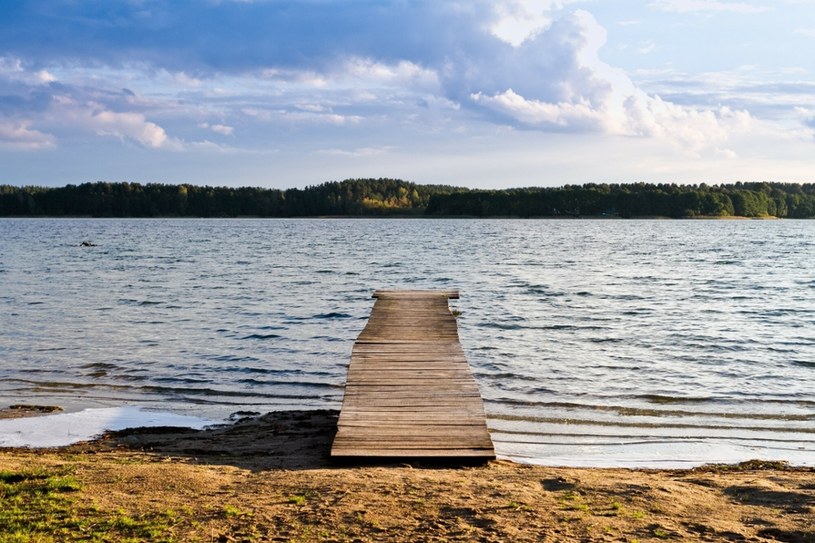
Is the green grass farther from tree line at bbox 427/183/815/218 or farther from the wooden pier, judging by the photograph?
tree line at bbox 427/183/815/218

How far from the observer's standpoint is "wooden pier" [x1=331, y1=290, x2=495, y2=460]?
8406 millimetres

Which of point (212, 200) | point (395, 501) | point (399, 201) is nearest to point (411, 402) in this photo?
point (395, 501)

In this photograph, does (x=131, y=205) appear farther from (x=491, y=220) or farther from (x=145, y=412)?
(x=145, y=412)

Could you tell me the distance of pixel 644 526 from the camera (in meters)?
5.96

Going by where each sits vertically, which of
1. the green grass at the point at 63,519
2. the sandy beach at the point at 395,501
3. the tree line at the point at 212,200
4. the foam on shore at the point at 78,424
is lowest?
the foam on shore at the point at 78,424

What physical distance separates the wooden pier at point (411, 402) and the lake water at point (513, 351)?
90 cm

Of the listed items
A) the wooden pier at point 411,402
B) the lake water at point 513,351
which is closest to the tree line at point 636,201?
the lake water at point 513,351

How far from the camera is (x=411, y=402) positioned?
1001 cm

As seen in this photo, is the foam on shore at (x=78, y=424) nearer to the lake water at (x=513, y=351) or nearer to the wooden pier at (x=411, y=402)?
the lake water at (x=513, y=351)

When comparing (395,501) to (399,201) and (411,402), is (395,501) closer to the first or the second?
(411,402)

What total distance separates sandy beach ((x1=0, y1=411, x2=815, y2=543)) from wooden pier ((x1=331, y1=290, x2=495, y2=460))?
0.31 m

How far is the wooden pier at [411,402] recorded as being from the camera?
8406 mm

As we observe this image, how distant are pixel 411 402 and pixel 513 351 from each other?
813 centimetres

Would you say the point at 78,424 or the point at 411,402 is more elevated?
the point at 411,402
